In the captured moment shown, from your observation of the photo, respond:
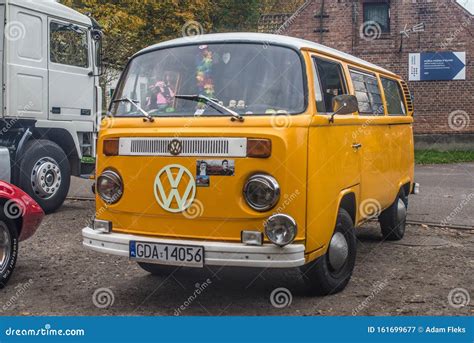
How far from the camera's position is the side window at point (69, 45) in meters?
9.98

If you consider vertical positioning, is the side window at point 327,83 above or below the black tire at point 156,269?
above

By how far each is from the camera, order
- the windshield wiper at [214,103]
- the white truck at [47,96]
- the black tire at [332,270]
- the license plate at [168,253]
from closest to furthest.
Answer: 1. the license plate at [168,253]
2. the windshield wiper at [214,103]
3. the black tire at [332,270]
4. the white truck at [47,96]

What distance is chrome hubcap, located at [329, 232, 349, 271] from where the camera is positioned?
17.3 feet

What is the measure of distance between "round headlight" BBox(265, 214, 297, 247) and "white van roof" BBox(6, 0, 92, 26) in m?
6.45

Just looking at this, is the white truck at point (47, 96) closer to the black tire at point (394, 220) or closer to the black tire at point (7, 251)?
the black tire at point (7, 251)

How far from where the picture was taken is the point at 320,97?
5.18 m

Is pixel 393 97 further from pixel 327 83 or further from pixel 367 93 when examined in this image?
pixel 327 83

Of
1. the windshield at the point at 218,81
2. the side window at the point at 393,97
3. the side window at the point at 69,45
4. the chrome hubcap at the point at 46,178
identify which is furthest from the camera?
the side window at the point at 69,45

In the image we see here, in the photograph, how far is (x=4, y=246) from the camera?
5.61 meters

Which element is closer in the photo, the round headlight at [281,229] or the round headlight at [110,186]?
the round headlight at [281,229]

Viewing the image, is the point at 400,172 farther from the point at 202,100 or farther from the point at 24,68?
the point at 24,68

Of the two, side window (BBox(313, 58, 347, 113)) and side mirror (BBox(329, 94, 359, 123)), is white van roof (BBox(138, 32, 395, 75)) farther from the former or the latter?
side mirror (BBox(329, 94, 359, 123))

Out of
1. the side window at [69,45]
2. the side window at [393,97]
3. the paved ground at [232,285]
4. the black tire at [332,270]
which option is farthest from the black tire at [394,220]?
the side window at [69,45]

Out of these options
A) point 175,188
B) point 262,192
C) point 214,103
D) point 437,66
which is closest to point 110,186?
point 175,188
